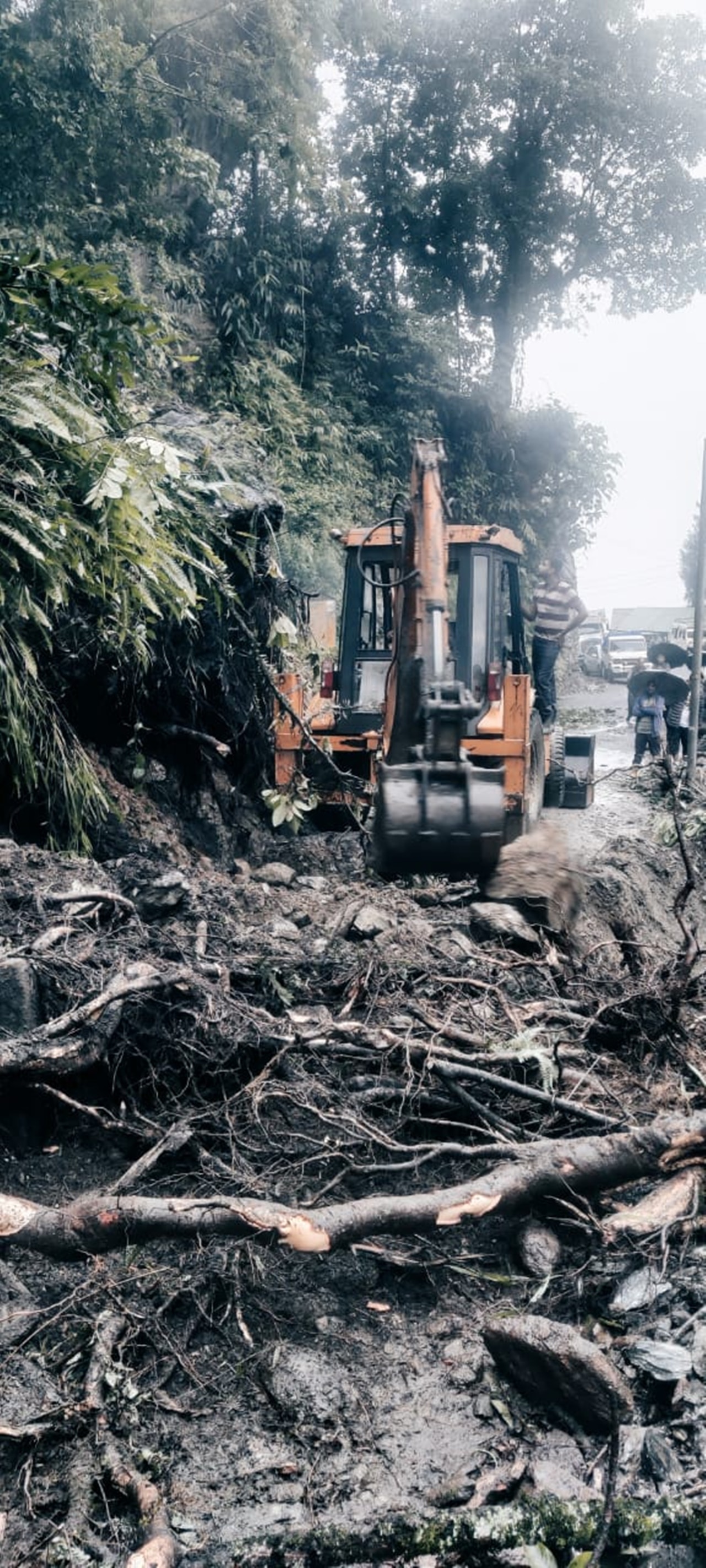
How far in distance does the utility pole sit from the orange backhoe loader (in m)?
1.81

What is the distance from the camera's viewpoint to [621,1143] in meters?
3.43

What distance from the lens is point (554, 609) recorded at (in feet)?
32.6

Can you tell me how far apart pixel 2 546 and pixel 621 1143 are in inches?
144

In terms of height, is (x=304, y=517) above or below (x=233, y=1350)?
above

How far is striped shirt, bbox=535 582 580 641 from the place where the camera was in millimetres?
9773

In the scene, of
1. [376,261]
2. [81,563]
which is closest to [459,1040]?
[81,563]

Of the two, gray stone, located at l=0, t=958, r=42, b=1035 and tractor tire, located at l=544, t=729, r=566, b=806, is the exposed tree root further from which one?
tractor tire, located at l=544, t=729, r=566, b=806

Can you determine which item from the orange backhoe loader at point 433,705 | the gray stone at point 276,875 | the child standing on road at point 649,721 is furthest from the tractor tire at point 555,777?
the gray stone at point 276,875

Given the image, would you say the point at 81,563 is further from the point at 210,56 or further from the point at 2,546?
the point at 210,56

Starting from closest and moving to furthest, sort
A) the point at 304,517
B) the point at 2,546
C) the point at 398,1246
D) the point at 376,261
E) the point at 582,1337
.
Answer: the point at 582,1337
the point at 398,1246
the point at 2,546
the point at 304,517
the point at 376,261

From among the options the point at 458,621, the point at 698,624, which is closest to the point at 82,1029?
the point at 458,621

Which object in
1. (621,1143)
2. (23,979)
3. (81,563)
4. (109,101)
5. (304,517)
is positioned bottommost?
(621,1143)

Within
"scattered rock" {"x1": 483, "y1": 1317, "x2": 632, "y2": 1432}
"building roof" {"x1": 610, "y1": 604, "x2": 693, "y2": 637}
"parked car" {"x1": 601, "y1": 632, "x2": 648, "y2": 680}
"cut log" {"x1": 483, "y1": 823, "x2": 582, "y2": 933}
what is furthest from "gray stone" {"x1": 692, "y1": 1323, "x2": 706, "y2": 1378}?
"building roof" {"x1": 610, "y1": 604, "x2": 693, "y2": 637}

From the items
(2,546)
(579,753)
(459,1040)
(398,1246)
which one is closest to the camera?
(398,1246)
